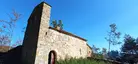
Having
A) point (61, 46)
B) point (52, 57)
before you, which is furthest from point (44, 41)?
point (61, 46)

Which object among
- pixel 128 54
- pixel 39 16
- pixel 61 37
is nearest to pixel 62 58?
pixel 61 37

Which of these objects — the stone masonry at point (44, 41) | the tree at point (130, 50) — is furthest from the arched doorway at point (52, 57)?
the tree at point (130, 50)

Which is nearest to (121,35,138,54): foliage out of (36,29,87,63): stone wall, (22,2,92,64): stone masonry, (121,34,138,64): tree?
(121,34,138,64): tree

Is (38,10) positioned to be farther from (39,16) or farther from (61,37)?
(61,37)

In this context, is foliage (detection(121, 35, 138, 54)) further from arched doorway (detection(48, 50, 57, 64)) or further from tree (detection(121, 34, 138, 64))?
arched doorway (detection(48, 50, 57, 64))

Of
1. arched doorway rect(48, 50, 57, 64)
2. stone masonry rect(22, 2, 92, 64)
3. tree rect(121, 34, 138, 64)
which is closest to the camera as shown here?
stone masonry rect(22, 2, 92, 64)

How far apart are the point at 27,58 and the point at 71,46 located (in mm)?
5175

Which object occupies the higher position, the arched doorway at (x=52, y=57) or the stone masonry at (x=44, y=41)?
the stone masonry at (x=44, y=41)

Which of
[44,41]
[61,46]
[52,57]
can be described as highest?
[44,41]

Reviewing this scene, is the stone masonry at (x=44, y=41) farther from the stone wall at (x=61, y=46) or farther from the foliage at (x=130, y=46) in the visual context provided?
the foliage at (x=130, y=46)

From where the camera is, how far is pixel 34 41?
14750mm

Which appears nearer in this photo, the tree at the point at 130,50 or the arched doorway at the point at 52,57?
the arched doorway at the point at 52,57

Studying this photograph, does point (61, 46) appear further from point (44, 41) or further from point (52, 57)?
point (44, 41)

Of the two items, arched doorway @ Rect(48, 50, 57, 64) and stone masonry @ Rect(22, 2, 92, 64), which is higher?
stone masonry @ Rect(22, 2, 92, 64)
